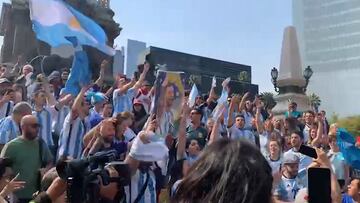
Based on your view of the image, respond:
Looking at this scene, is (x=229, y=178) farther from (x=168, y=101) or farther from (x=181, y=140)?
(x=168, y=101)

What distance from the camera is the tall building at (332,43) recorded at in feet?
342

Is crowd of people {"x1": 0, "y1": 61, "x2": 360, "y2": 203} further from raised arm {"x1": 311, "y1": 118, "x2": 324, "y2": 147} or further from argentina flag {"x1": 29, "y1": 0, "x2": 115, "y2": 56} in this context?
argentina flag {"x1": 29, "y1": 0, "x2": 115, "y2": 56}

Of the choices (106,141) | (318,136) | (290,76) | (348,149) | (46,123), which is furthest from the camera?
(290,76)

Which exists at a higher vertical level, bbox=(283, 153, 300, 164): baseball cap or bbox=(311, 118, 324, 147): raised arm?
bbox=(311, 118, 324, 147): raised arm

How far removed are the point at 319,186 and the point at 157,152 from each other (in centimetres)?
333

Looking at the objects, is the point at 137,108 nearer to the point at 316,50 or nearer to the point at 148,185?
the point at 148,185

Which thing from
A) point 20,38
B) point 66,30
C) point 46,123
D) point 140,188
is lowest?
point 140,188

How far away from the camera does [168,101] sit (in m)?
8.02

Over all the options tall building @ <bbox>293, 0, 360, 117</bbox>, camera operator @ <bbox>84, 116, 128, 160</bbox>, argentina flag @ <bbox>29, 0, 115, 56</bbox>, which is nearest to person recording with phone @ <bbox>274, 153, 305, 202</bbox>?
camera operator @ <bbox>84, 116, 128, 160</bbox>

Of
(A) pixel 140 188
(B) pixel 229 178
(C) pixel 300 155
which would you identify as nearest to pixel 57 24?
(A) pixel 140 188

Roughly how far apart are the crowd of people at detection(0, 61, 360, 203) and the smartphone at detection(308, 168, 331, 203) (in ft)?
0.50

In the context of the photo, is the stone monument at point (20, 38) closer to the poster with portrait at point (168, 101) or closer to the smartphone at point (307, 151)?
the poster with portrait at point (168, 101)

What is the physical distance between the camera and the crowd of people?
5.72ft

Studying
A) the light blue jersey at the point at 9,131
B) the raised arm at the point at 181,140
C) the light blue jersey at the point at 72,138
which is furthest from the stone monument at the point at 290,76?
the light blue jersey at the point at 9,131
